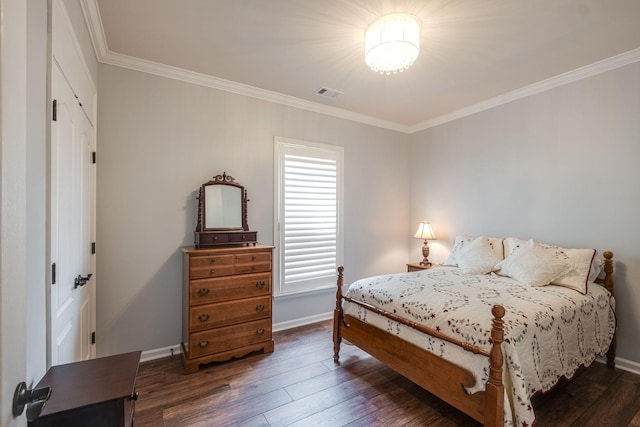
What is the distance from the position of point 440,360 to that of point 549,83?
10.1 ft

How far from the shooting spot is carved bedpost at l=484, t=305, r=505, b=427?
156 centimetres

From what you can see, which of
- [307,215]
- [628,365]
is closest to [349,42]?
[307,215]

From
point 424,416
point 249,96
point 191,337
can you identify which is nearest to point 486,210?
point 424,416

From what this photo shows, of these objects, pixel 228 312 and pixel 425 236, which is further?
pixel 425 236

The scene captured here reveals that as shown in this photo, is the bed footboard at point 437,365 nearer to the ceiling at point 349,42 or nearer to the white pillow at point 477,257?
the white pillow at point 477,257

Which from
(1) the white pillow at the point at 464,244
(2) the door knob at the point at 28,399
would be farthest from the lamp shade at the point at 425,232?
(2) the door knob at the point at 28,399

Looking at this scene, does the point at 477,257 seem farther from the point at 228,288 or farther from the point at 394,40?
the point at 228,288

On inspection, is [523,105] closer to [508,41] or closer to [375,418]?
[508,41]

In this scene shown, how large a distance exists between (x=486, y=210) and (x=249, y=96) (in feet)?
10.4

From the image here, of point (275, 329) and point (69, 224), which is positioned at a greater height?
point (69, 224)

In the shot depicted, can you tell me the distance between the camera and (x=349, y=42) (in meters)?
2.41

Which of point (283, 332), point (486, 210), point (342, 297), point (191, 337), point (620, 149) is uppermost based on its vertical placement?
point (620, 149)

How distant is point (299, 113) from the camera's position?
3.67 meters

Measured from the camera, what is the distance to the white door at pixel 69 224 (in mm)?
1457
